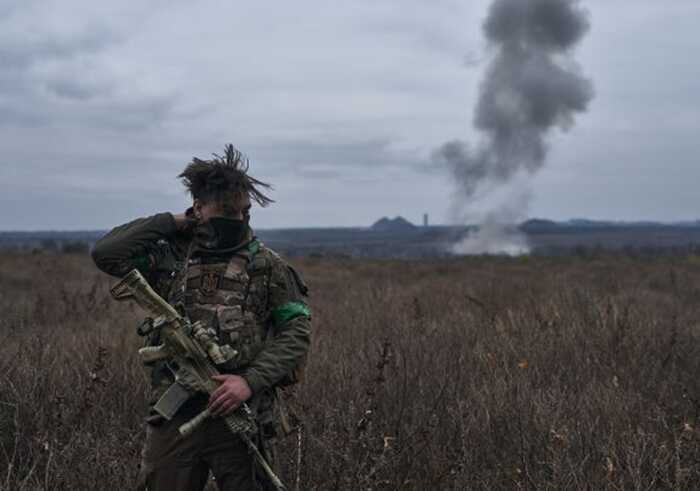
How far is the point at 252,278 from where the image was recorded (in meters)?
2.64

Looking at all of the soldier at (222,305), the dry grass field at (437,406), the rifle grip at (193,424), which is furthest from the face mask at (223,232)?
the dry grass field at (437,406)

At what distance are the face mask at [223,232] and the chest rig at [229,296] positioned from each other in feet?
0.12

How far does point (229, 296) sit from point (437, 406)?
2.22m

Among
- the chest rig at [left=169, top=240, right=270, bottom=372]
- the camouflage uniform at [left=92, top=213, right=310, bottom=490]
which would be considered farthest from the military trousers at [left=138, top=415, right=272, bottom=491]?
the chest rig at [left=169, top=240, right=270, bottom=372]

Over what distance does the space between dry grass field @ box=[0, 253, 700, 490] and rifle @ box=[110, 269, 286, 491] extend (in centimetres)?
80

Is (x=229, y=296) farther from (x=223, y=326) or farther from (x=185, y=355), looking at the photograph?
(x=185, y=355)

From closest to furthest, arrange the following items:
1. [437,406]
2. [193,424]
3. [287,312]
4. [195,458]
Result: 1. [193,424]
2. [195,458]
3. [287,312]
4. [437,406]

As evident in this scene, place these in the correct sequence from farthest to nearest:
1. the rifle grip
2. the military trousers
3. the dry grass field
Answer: the dry grass field < the military trousers < the rifle grip

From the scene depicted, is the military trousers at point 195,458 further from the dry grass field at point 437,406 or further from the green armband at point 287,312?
the dry grass field at point 437,406

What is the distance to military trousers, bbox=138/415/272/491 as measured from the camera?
2557mm

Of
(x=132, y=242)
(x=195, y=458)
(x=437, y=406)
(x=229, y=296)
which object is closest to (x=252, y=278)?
(x=229, y=296)

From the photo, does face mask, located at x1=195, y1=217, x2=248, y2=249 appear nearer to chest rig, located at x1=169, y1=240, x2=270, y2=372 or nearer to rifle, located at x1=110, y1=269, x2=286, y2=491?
chest rig, located at x1=169, y1=240, x2=270, y2=372

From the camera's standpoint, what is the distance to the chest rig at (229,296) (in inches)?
102

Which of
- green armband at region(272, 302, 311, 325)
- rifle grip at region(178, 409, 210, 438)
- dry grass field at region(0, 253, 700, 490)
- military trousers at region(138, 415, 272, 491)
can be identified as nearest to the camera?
rifle grip at region(178, 409, 210, 438)
